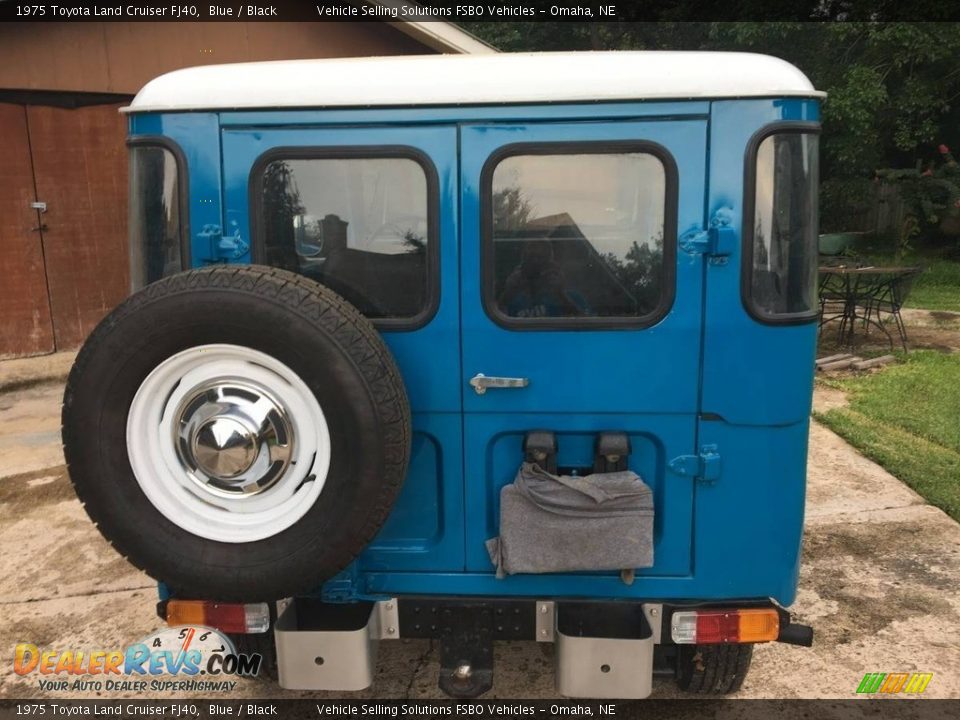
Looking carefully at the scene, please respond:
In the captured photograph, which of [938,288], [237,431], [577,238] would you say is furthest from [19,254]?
[938,288]

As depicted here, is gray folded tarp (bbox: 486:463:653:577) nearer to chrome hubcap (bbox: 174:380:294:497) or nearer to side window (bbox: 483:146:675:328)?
side window (bbox: 483:146:675:328)

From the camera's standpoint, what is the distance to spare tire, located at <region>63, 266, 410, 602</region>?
221 cm

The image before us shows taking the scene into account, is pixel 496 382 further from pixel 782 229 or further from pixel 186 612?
pixel 186 612

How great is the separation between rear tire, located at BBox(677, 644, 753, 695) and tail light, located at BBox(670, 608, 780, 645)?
313 millimetres

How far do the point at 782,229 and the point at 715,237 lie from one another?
0.21 m

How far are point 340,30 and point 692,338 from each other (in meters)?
7.73

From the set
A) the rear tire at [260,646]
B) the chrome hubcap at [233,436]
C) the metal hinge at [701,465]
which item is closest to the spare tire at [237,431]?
the chrome hubcap at [233,436]

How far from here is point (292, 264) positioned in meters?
2.61

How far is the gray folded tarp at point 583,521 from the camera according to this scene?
2467mm

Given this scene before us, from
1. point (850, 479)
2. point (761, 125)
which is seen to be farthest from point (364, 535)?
point (850, 479)

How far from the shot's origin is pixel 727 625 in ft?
8.52

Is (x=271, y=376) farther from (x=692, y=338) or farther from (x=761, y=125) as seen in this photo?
(x=761, y=125)

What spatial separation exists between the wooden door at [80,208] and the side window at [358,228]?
7045mm

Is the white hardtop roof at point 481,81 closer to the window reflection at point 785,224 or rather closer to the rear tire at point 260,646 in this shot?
the window reflection at point 785,224
